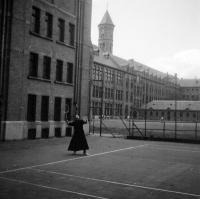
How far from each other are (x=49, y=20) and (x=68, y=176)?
18.0 m

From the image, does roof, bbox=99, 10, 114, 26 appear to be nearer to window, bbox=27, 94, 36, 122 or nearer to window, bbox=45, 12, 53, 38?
window, bbox=45, 12, 53, 38

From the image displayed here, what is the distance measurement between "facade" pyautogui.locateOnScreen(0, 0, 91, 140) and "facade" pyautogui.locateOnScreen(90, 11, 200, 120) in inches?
1283

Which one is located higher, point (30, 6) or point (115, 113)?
point (30, 6)

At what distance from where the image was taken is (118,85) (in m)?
87.4

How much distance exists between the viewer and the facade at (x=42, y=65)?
20.7 metres

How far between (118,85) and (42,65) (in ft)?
211

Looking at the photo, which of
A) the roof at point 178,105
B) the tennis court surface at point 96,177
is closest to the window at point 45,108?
the tennis court surface at point 96,177

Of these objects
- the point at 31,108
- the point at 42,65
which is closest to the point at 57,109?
the point at 31,108

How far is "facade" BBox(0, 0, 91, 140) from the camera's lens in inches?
815

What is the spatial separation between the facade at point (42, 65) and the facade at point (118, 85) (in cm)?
3258

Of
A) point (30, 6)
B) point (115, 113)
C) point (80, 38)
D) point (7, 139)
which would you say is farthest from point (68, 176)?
point (115, 113)

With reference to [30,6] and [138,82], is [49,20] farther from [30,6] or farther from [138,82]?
[138,82]

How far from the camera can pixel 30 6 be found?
22484mm

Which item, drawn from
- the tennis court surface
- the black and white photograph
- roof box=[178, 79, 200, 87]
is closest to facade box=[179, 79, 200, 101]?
roof box=[178, 79, 200, 87]
